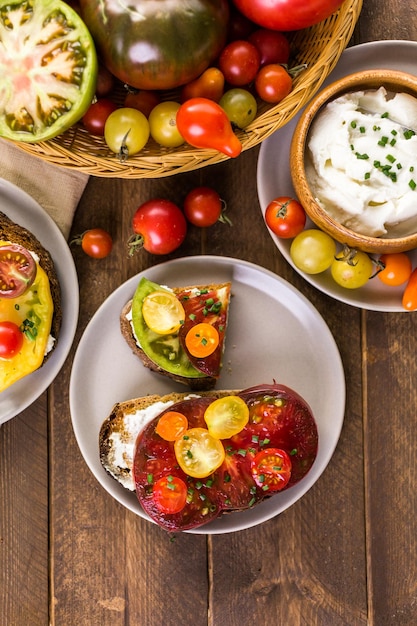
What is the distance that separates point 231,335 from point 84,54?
2.87 feet

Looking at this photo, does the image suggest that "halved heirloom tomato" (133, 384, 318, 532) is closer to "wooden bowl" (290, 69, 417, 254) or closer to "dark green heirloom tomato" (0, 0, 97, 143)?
"wooden bowl" (290, 69, 417, 254)

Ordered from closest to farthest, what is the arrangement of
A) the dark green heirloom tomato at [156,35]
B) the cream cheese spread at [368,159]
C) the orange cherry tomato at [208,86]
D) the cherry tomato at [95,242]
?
the dark green heirloom tomato at [156,35] → the orange cherry tomato at [208,86] → the cream cheese spread at [368,159] → the cherry tomato at [95,242]

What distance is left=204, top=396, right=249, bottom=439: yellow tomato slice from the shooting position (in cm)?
174

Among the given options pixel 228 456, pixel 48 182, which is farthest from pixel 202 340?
pixel 48 182

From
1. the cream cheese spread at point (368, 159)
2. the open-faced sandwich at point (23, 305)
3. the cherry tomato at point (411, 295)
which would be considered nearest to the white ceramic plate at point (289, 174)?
the cherry tomato at point (411, 295)

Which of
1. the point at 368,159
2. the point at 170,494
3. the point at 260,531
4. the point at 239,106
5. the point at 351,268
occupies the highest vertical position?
the point at 239,106

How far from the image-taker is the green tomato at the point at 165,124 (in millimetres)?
1634

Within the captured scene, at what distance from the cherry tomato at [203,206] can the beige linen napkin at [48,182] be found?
1.08 ft

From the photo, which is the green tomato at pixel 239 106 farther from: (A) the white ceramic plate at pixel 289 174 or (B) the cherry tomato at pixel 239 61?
(A) the white ceramic plate at pixel 289 174

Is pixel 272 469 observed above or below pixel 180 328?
below

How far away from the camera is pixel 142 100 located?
170 centimetres

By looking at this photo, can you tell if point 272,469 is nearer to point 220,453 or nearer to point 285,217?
point 220,453

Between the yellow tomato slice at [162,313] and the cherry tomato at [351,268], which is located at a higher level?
the cherry tomato at [351,268]

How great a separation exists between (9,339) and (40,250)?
12.4 inches
